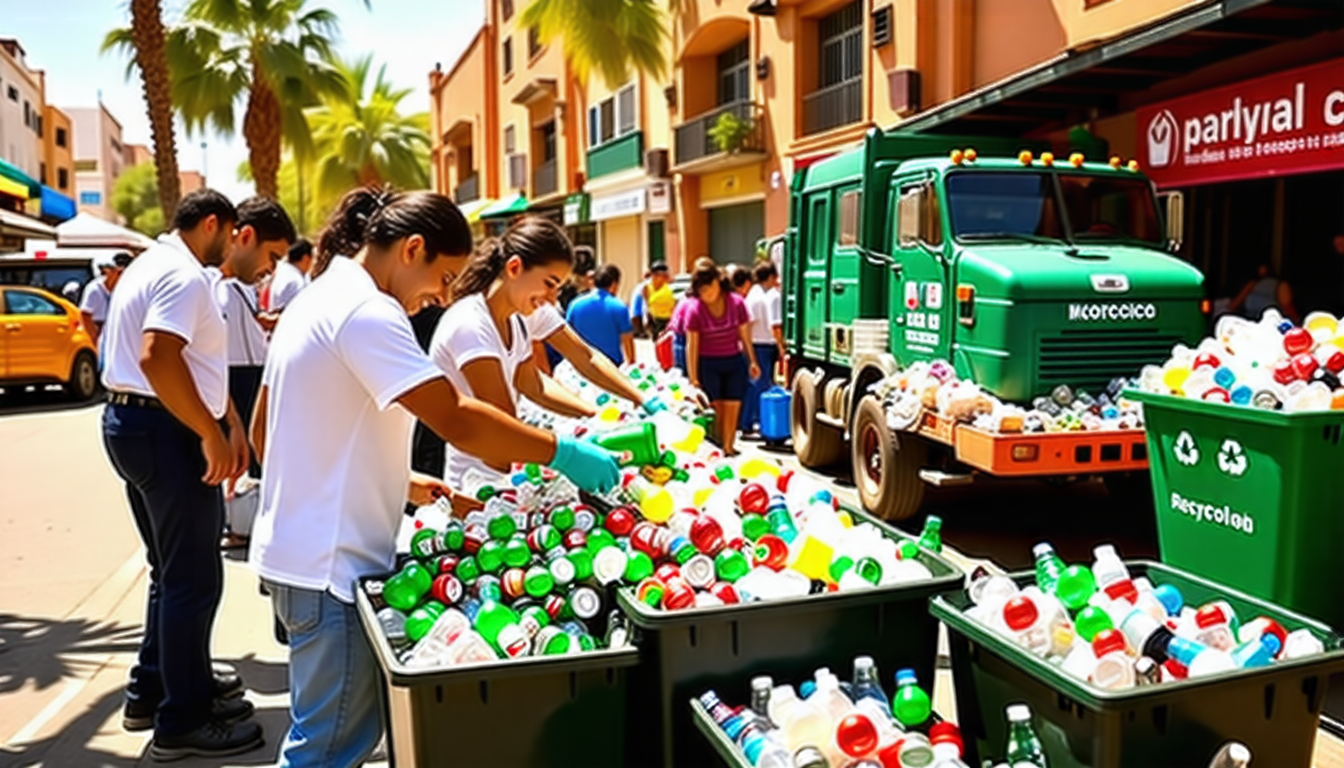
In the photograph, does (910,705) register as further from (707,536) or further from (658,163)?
(658,163)

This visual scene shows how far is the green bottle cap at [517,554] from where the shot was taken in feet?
9.91

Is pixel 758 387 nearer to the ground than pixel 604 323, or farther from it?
nearer to the ground

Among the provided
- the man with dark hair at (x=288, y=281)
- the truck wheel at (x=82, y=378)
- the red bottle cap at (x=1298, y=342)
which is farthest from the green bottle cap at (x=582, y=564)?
the truck wheel at (x=82, y=378)

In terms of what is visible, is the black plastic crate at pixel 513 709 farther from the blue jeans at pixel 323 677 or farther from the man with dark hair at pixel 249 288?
the man with dark hair at pixel 249 288

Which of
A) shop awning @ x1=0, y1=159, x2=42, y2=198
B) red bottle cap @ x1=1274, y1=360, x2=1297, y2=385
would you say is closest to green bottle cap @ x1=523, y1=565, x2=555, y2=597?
red bottle cap @ x1=1274, y1=360, x2=1297, y2=385

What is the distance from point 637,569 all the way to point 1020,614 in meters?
0.97

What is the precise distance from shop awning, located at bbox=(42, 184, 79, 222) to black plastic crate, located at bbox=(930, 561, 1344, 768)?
3570 cm

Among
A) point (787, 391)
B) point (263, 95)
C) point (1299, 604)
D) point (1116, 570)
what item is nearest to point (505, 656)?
point (1116, 570)

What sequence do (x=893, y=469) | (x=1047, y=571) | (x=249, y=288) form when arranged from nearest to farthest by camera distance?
(x=1047, y=571), (x=249, y=288), (x=893, y=469)

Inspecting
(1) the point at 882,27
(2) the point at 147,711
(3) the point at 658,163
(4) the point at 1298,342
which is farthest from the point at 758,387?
(3) the point at 658,163

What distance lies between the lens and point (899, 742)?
7.77 feet

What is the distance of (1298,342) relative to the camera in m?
4.84

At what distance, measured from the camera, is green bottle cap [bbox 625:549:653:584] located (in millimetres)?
2875

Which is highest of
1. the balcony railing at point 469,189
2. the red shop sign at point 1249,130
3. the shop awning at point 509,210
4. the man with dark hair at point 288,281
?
the balcony railing at point 469,189
